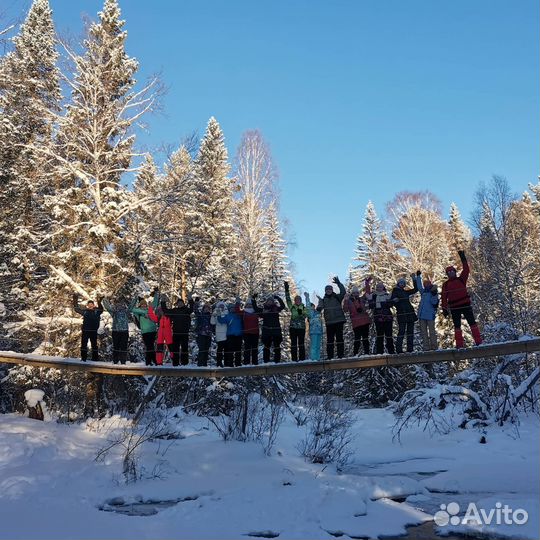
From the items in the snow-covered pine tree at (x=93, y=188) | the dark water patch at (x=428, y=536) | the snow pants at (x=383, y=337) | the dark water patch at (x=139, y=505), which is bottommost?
the dark water patch at (x=139, y=505)

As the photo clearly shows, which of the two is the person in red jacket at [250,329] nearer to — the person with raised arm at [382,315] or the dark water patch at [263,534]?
the person with raised arm at [382,315]

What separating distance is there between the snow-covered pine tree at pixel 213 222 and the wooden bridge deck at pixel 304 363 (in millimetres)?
6201

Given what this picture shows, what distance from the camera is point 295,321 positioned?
11.7m

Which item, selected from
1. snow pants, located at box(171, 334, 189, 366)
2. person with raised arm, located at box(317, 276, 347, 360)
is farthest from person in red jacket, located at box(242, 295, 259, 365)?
person with raised arm, located at box(317, 276, 347, 360)

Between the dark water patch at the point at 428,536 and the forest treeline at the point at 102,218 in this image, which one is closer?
the dark water patch at the point at 428,536

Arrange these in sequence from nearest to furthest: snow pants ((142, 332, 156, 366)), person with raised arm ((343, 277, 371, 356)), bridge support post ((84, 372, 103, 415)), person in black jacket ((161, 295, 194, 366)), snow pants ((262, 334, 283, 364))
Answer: person with raised arm ((343, 277, 371, 356)), snow pants ((262, 334, 283, 364)), person in black jacket ((161, 295, 194, 366)), snow pants ((142, 332, 156, 366)), bridge support post ((84, 372, 103, 415))

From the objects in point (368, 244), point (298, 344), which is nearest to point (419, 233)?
point (368, 244)

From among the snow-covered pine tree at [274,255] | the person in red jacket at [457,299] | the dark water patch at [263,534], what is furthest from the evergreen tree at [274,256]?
the dark water patch at [263,534]

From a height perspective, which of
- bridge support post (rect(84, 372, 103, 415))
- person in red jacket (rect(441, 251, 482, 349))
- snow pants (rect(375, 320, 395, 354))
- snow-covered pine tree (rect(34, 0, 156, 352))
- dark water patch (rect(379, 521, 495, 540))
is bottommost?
dark water patch (rect(379, 521, 495, 540))

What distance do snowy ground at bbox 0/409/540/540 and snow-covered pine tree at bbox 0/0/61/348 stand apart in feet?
16.5

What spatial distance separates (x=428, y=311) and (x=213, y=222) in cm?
1451

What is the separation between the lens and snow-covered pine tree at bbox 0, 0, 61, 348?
50.2 ft

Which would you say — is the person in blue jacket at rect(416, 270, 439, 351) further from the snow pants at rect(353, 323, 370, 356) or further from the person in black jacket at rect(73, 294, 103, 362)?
the person in black jacket at rect(73, 294, 103, 362)

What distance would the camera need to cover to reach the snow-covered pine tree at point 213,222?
2030cm
